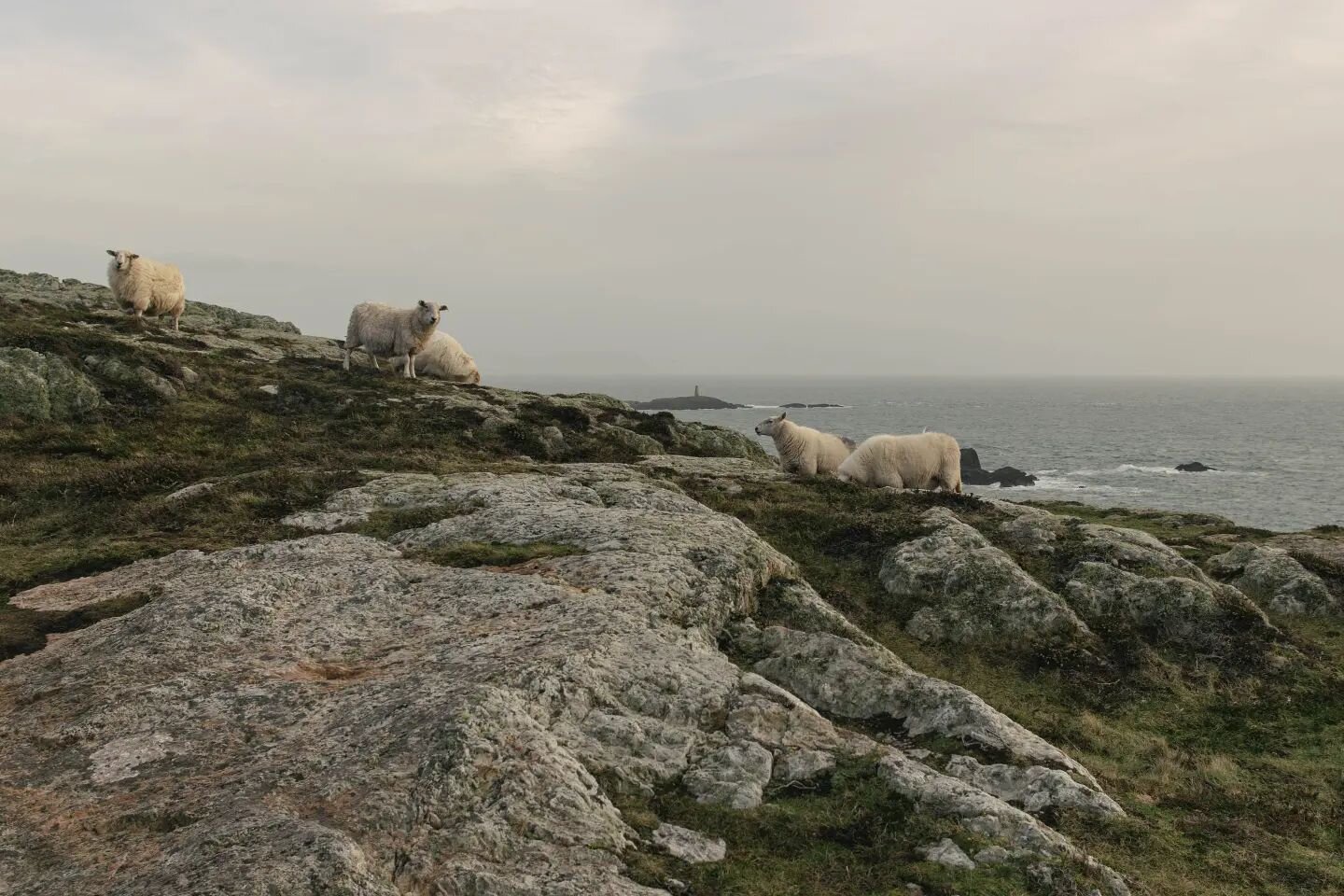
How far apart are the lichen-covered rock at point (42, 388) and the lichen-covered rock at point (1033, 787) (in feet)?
96.9

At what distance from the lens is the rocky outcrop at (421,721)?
6.71 metres

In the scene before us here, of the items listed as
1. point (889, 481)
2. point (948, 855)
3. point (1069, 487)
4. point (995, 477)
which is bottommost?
point (1069, 487)

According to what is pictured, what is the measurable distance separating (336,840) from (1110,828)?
8.33 metres

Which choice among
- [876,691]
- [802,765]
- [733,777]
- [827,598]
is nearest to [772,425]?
[827,598]

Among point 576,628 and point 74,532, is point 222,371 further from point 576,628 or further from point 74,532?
point 576,628

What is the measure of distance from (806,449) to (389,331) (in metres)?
20.8

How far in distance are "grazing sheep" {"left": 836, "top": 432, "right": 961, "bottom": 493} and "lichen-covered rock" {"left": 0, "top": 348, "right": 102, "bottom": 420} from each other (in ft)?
86.2

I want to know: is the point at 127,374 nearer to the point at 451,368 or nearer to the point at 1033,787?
the point at 451,368

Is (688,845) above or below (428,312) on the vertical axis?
below

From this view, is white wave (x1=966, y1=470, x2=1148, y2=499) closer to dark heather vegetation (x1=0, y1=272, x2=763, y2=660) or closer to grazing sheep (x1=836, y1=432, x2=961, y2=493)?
grazing sheep (x1=836, y1=432, x2=961, y2=493)

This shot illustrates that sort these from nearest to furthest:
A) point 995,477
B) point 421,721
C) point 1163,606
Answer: point 421,721
point 1163,606
point 995,477

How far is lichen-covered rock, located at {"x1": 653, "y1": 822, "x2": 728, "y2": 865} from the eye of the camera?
7.38m

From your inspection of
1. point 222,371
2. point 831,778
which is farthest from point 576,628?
point 222,371

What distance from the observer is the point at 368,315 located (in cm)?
3841
